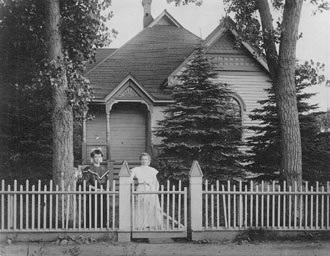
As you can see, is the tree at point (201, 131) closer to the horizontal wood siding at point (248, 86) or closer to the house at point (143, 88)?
the house at point (143, 88)

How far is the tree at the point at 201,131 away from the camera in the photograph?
648 inches

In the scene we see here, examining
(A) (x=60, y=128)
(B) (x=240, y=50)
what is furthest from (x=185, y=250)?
(B) (x=240, y=50)

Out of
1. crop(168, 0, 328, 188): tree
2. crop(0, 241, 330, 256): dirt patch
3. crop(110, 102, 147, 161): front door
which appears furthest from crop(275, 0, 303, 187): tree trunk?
crop(110, 102, 147, 161): front door

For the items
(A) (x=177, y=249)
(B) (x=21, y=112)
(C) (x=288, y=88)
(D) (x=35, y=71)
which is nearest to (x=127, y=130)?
(B) (x=21, y=112)

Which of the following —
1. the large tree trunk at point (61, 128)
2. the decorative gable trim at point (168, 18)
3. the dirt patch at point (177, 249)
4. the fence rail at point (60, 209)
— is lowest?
the dirt patch at point (177, 249)

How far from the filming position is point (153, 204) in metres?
9.96

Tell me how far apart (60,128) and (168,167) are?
6818 mm

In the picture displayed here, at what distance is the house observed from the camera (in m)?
19.9

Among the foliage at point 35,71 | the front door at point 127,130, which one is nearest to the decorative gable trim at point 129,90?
the front door at point 127,130

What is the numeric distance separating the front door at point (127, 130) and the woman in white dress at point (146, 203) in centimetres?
1048

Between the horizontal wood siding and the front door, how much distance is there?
4.04 m

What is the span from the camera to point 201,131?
1653 cm

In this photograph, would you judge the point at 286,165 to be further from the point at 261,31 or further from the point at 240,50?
the point at 240,50

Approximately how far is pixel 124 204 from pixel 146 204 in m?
0.81
